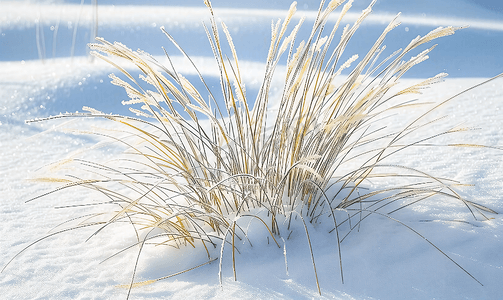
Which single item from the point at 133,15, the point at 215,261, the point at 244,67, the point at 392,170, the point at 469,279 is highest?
the point at 133,15

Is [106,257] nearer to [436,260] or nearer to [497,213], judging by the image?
[436,260]

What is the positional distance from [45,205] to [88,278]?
61 centimetres

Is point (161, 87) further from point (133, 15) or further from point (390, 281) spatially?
point (133, 15)

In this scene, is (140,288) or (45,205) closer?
(140,288)

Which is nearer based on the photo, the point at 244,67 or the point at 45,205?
the point at 45,205

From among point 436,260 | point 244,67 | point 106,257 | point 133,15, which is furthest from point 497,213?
point 133,15

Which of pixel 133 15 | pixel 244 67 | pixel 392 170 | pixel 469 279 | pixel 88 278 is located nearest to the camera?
pixel 469 279

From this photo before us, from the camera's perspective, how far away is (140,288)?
3.03 ft

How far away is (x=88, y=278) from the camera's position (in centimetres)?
98

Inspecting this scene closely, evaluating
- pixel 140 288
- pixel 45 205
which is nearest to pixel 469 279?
pixel 140 288

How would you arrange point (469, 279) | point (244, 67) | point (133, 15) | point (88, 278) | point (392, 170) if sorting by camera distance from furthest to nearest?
point (133, 15), point (244, 67), point (392, 170), point (88, 278), point (469, 279)

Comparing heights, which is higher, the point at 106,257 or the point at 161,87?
the point at 161,87

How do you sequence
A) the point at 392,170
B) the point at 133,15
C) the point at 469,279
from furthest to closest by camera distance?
the point at 133,15, the point at 392,170, the point at 469,279

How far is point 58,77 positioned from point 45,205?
9.95 ft
